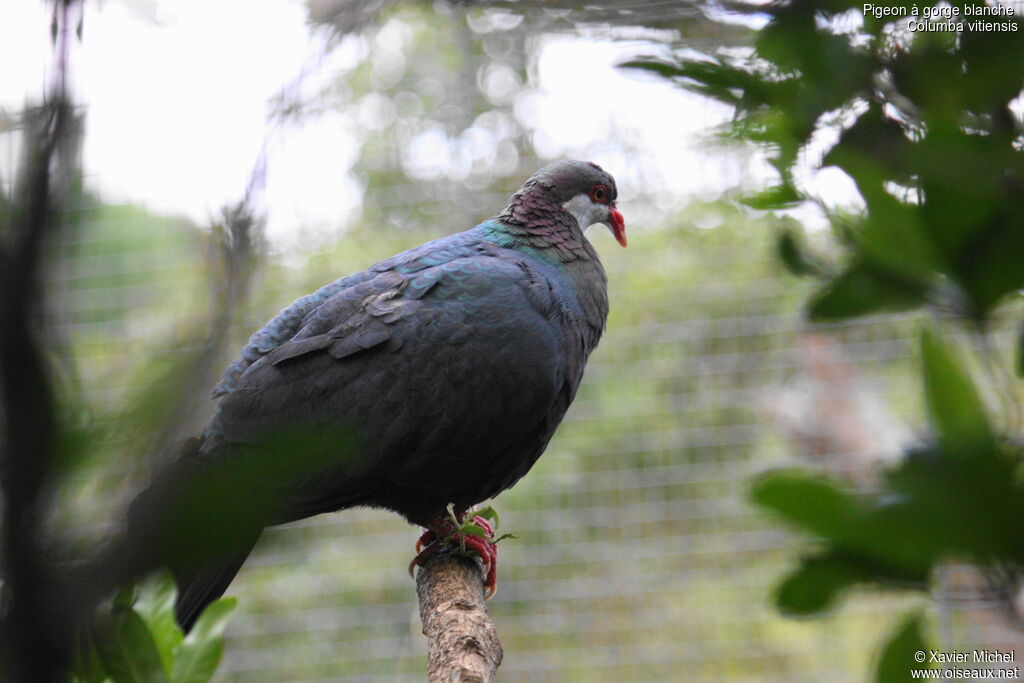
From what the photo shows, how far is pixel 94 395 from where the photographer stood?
0.41 metres

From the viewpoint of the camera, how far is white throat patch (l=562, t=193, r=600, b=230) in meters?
2.42

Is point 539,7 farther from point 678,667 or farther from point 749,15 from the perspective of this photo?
point 678,667

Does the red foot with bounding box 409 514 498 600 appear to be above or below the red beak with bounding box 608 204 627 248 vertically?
below

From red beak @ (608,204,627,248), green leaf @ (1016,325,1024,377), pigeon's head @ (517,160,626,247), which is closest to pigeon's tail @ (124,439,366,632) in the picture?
green leaf @ (1016,325,1024,377)

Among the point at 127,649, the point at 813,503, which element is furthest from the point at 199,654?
the point at 813,503

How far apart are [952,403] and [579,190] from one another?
2.13 m

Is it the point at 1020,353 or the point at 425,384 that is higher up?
the point at 1020,353

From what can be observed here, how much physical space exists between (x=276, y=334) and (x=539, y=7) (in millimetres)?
1715

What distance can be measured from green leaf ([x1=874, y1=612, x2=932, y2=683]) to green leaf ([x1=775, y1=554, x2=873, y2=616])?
0.05 m

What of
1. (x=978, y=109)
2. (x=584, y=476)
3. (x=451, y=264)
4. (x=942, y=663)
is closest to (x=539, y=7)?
(x=978, y=109)

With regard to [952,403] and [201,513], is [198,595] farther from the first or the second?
[952,403]

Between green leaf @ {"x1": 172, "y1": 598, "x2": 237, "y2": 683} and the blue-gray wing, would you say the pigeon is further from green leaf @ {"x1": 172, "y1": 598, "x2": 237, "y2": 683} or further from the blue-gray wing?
green leaf @ {"x1": 172, "y1": 598, "x2": 237, "y2": 683}

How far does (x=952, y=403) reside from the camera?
0.37m

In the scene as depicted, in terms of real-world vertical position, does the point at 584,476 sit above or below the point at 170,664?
below
